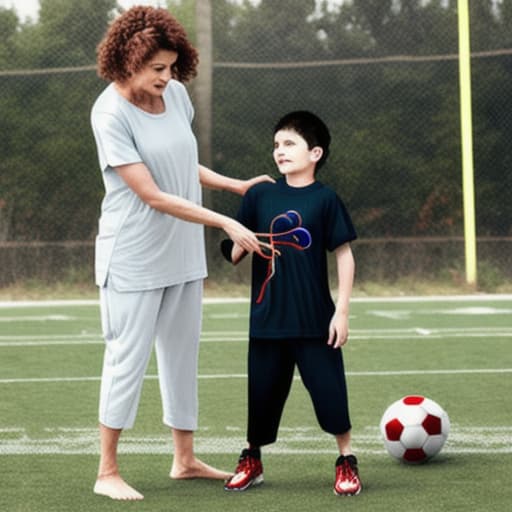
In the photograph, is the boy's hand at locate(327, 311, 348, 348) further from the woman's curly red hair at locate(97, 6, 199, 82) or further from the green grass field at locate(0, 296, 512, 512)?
the woman's curly red hair at locate(97, 6, 199, 82)

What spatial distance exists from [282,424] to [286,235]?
1962mm

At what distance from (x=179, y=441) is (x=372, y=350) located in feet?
14.8

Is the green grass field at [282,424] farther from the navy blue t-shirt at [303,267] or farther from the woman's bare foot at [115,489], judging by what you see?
the navy blue t-shirt at [303,267]

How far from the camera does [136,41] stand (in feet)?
16.5

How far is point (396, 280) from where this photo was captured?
1489 cm

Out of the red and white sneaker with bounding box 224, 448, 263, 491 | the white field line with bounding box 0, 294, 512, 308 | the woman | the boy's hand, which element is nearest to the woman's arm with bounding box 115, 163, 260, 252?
the woman

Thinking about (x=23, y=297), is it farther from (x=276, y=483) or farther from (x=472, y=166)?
(x=276, y=483)

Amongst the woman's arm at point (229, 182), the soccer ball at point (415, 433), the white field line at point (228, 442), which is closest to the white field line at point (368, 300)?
the white field line at point (228, 442)

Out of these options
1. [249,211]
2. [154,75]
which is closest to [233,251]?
[249,211]

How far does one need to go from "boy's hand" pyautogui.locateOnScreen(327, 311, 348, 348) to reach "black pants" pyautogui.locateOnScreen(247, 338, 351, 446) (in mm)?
82

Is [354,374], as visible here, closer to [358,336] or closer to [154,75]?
[358,336]

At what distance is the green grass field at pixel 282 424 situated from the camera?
5.17 m

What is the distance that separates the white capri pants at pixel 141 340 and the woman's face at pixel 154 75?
0.72m

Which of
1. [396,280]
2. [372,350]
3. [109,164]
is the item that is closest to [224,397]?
[372,350]
